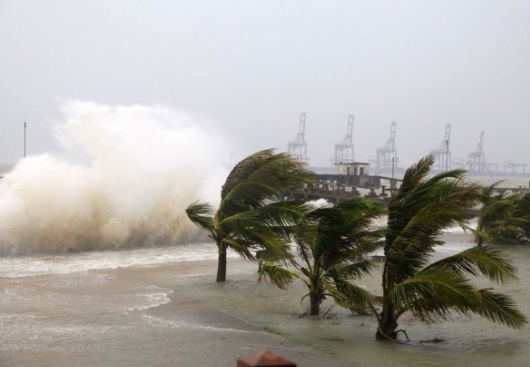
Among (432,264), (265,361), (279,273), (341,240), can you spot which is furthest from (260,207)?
(265,361)

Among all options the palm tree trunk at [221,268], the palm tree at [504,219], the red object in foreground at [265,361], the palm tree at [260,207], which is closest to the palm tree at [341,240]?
the palm tree at [260,207]

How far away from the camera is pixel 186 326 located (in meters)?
9.83

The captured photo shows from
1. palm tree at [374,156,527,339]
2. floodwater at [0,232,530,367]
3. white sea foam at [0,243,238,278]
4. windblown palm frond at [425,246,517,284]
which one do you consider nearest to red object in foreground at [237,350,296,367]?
floodwater at [0,232,530,367]

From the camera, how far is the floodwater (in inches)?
322

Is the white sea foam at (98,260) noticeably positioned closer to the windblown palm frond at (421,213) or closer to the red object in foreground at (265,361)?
the windblown palm frond at (421,213)

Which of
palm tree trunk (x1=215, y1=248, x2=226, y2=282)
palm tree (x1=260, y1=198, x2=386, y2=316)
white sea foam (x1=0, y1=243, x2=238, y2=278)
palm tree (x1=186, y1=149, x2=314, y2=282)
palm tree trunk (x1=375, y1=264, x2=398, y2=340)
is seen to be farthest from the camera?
white sea foam (x1=0, y1=243, x2=238, y2=278)

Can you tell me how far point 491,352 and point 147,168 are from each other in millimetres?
19001

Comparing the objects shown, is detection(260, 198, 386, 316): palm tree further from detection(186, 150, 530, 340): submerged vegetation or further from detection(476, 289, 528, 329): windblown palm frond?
detection(476, 289, 528, 329): windblown palm frond

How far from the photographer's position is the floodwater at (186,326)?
8172mm

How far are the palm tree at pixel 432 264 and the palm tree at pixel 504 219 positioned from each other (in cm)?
1220

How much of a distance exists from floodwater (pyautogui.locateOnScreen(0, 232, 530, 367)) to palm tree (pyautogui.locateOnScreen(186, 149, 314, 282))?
1.05 m

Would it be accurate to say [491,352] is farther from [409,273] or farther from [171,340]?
[171,340]

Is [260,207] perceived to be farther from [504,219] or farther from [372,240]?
[504,219]

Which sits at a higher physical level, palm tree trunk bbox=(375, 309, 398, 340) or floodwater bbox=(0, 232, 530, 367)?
palm tree trunk bbox=(375, 309, 398, 340)
